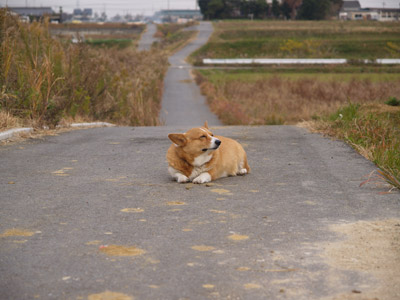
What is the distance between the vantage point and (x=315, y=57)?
2495 inches

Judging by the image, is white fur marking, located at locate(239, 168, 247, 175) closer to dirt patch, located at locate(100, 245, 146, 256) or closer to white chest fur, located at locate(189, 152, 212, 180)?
white chest fur, located at locate(189, 152, 212, 180)

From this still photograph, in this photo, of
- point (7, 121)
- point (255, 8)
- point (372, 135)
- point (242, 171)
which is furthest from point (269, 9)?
point (242, 171)

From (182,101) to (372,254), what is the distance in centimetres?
2803

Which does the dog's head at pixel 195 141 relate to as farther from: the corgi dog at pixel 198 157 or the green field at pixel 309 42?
the green field at pixel 309 42

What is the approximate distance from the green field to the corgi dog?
52.8m

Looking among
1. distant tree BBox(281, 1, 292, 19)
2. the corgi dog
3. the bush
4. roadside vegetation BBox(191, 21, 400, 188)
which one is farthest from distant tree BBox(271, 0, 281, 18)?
the corgi dog

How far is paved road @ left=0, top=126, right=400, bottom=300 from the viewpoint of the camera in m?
3.88

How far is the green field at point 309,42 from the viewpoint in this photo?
214 feet

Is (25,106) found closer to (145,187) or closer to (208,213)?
(145,187)

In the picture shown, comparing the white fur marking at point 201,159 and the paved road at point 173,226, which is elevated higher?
the white fur marking at point 201,159

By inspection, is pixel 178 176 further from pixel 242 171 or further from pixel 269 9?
pixel 269 9

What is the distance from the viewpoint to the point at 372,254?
4418mm

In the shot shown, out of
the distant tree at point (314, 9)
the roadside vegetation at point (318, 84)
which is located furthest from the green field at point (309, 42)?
the distant tree at point (314, 9)

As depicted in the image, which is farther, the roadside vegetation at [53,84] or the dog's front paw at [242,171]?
the roadside vegetation at [53,84]
